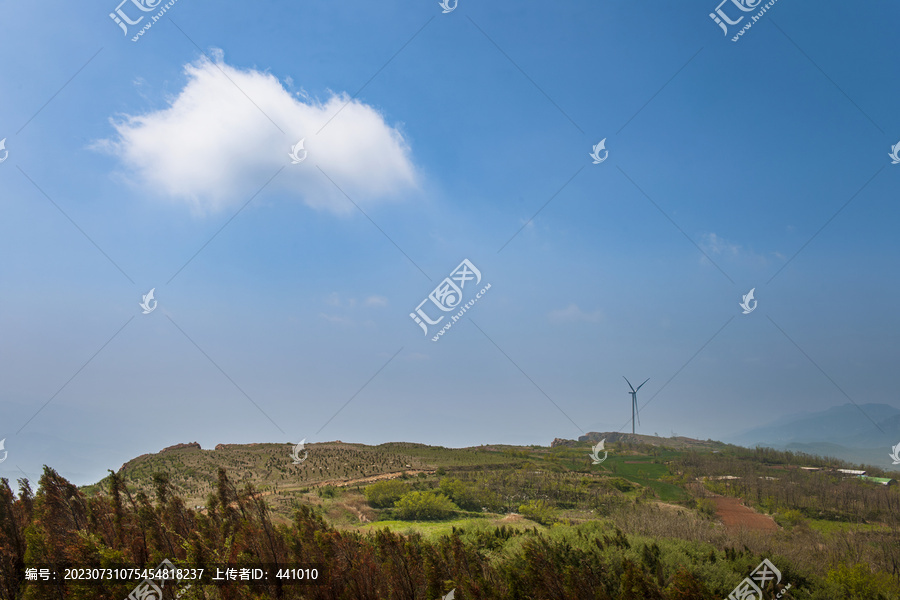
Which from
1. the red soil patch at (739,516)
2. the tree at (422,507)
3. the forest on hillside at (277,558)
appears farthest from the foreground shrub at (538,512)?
the forest on hillside at (277,558)

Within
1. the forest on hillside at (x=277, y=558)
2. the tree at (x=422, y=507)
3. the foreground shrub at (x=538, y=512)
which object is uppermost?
the tree at (x=422, y=507)

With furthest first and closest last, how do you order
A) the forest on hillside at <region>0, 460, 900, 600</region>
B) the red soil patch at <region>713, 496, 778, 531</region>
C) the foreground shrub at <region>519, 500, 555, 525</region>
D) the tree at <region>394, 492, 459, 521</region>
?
the red soil patch at <region>713, 496, 778, 531</region>
the tree at <region>394, 492, 459, 521</region>
the foreground shrub at <region>519, 500, 555, 525</region>
the forest on hillside at <region>0, 460, 900, 600</region>

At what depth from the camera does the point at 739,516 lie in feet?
133

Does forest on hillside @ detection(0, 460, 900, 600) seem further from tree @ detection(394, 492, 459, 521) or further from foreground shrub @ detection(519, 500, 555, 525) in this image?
tree @ detection(394, 492, 459, 521)

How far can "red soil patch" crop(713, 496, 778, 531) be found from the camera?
118 ft

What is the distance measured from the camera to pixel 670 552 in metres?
14.3

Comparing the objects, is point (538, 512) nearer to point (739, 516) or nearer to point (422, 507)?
point (422, 507)

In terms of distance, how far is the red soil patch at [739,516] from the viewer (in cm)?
3606

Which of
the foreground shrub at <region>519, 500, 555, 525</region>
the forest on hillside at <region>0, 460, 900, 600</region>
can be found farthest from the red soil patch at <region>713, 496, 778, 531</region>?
the forest on hillside at <region>0, 460, 900, 600</region>

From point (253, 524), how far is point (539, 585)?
17.3 feet

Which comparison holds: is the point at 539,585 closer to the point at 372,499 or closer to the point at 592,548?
the point at 592,548

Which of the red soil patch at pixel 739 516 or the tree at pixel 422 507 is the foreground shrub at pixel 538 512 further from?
the red soil patch at pixel 739 516

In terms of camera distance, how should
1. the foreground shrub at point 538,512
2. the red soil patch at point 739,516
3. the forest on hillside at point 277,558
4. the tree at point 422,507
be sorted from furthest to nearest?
the red soil patch at point 739,516, the tree at point 422,507, the foreground shrub at point 538,512, the forest on hillside at point 277,558

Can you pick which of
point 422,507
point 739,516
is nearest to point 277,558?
point 422,507
